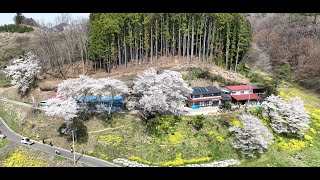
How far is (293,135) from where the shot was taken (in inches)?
962

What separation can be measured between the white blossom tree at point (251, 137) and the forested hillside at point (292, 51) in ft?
39.0

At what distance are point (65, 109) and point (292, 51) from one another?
1182 inches

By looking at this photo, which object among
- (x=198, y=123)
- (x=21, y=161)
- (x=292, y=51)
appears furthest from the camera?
(x=292, y=51)

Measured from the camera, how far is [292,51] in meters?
37.8

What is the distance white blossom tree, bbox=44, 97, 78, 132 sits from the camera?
22003 millimetres

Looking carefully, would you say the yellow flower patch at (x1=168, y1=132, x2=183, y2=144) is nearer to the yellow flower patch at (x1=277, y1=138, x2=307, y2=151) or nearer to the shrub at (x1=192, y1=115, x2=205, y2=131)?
the shrub at (x1=192, y1=115, x2=205, y2=131)

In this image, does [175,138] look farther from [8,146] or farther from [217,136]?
[8,146]

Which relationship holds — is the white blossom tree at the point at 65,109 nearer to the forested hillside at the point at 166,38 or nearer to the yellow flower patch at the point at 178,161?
the yellow flower patch at the point at 178,161

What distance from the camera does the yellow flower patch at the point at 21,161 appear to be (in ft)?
67.0

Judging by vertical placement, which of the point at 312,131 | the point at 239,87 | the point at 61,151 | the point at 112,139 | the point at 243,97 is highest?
the point at 239,87

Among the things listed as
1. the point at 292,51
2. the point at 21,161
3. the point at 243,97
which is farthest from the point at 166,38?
the point at 21,161

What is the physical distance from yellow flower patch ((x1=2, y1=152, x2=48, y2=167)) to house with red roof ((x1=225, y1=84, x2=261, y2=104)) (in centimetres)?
1738

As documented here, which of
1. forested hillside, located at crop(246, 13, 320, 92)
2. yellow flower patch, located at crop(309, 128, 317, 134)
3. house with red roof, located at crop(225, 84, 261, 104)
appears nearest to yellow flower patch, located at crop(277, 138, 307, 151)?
yellow flower patch, located at crop(309, 128, 317, 134)

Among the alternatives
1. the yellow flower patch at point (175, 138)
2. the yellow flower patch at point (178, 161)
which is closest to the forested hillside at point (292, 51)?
the yellow flower patch at point (175, 138)
